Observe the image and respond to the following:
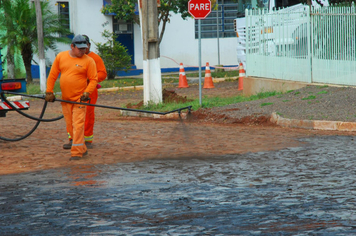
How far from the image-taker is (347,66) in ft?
44.7

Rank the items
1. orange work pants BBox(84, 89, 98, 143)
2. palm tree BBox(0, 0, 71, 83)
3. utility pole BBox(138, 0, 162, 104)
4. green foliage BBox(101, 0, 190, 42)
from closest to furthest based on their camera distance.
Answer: orange work pants BBox(84, 89, 98, 143) < utility pole BBox(138, 0, 162, 104) < palm tree BBox(0, 0, 71, 83) < green foliage BBox(101, 0, 190, 42)

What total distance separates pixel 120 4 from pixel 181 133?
16.3 meters

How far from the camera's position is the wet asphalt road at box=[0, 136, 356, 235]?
186 inches

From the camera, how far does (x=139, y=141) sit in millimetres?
9688

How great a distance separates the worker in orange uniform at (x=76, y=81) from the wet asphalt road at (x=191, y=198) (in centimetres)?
80

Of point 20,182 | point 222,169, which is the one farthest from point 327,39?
point 20,182

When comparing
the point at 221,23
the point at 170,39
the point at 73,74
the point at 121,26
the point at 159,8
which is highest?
the point at 159,8

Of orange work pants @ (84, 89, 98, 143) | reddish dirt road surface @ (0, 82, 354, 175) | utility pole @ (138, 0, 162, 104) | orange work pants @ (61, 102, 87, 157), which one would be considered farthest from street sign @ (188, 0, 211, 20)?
orange work pants @ (61, 102, 87, 157)

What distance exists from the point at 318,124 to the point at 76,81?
4732 mm

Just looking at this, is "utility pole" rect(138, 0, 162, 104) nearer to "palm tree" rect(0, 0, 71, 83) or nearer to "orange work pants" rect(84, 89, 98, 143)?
"orange work pants" rect(84, 89, 98, 143)

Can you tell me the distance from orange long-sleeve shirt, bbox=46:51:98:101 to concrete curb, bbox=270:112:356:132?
4.34 meters

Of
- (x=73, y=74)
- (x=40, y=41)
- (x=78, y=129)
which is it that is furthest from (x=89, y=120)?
(x=40, y=41)

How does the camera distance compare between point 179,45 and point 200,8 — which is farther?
point 179,45

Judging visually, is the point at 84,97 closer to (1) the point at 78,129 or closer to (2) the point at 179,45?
(1) the point at 78,129
